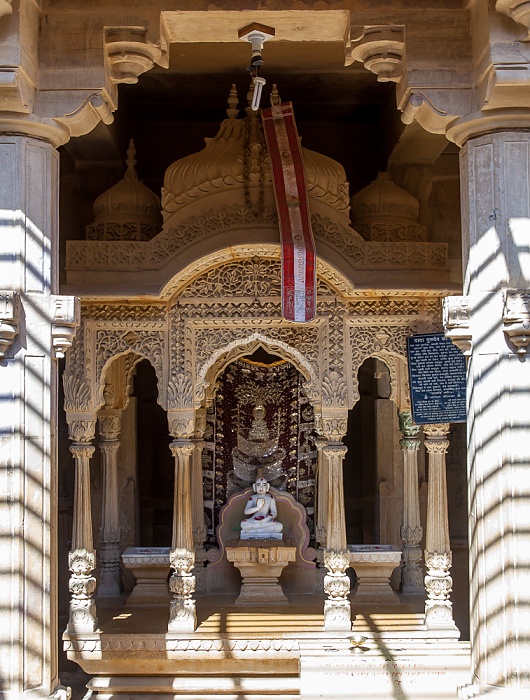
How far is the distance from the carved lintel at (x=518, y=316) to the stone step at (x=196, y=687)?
14.4ft

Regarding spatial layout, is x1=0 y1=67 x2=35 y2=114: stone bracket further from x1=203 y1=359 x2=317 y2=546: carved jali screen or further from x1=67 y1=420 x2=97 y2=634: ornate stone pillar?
x1=203 y1=359 x2=317 y2=546: carved jali screen

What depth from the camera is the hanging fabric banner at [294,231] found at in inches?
340

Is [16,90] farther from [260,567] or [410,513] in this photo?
[410,513]

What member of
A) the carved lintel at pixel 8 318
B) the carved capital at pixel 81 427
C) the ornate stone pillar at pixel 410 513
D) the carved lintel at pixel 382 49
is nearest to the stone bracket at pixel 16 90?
the carved lintel at pixel 8 318

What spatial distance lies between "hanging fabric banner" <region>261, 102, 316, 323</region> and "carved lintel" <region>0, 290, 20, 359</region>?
→ 300 cm

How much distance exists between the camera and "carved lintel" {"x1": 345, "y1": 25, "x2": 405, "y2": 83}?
6520 mm

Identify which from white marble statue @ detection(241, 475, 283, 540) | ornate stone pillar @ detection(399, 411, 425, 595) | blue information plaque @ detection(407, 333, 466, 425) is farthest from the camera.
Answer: white marble statue @ detection(241, 475, 283, 540)

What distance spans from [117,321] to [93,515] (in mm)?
2774

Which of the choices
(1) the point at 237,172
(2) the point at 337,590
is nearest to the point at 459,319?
(1) the point at 237,172

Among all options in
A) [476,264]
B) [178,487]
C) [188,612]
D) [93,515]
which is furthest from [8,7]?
[93,515]

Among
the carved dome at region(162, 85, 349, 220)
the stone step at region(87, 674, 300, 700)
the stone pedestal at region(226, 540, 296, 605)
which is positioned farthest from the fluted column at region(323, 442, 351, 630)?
the carved dome at region(162, 85, 349, 220)

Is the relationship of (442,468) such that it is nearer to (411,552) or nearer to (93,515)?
(411,552)

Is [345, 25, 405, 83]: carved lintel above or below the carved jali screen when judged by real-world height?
A: above

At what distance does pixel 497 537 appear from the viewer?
6.10m
